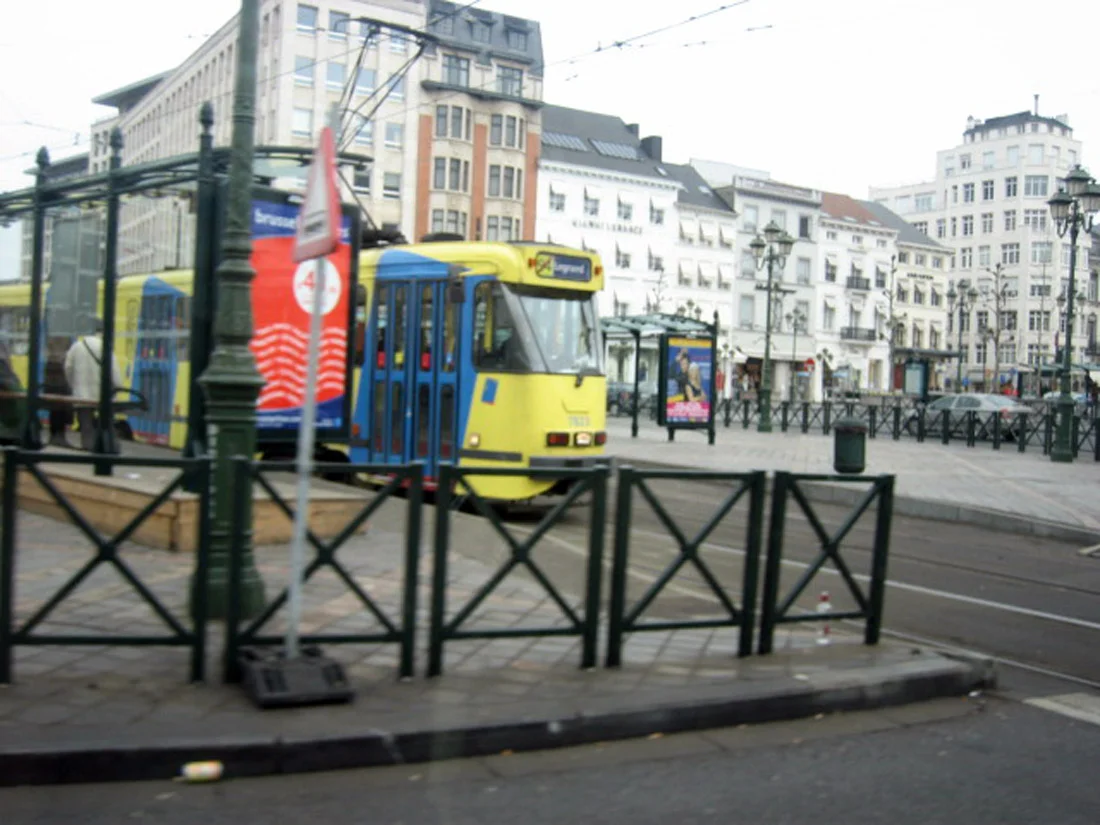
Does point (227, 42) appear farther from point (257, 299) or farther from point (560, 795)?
point (560, 795)

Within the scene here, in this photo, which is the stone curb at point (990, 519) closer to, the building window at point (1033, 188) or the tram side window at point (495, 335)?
the tram side window at point (495, 335)

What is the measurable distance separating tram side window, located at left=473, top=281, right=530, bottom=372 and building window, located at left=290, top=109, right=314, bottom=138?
46.0 m

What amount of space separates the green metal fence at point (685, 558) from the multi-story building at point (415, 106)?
46.7 metres

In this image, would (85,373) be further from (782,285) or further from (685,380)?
(782,285)

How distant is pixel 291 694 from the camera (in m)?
4.95

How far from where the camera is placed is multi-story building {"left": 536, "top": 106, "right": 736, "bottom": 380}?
212 feet

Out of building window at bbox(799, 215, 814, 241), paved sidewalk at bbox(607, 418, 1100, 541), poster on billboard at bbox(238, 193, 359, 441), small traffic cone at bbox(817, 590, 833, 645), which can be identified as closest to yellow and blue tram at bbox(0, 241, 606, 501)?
poster on billboard at bbox(238, 193, 359, 441)

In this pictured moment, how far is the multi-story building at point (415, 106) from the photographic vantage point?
54.4 m

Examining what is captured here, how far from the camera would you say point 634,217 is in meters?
67.5

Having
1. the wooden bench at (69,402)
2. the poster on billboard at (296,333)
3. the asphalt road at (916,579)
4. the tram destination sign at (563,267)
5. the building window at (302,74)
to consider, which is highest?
the building window at (302,74)

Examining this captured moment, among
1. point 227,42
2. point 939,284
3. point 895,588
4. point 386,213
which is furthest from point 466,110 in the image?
point 895,588

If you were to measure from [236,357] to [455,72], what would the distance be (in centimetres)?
5804

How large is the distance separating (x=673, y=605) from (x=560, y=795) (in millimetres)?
2202

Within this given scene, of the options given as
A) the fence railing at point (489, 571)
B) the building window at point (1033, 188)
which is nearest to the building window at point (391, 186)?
the fence railing at point (489, 571)
